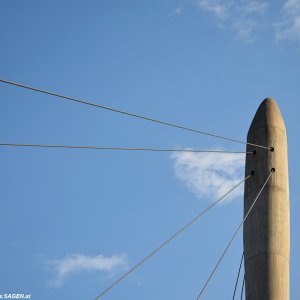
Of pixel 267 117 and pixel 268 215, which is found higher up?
pixel 267 117

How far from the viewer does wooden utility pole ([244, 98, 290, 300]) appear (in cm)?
2131

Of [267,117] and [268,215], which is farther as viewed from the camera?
[267,117]

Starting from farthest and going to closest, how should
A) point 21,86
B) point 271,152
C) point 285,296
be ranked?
point 271,152 → point 285,296 → point 21,86

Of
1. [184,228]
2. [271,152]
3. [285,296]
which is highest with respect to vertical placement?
[271,152]

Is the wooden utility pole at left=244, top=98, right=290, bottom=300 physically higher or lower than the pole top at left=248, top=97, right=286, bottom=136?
lower

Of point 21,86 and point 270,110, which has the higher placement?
point 270,110

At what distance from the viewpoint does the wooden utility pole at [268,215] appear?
2131 cm

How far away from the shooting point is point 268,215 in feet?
71.7

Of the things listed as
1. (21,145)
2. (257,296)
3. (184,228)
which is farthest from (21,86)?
(257,296)

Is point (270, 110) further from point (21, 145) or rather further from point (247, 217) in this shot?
point (21, 145)

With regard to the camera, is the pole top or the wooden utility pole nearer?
the wooden utility pole

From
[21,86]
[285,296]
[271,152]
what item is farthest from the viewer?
[271,152]

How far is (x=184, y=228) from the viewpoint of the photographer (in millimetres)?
22219

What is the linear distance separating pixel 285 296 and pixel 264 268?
0.72 meters
